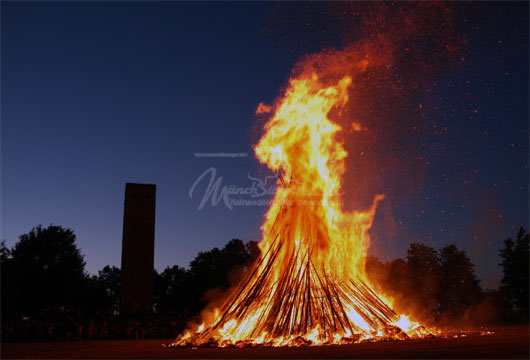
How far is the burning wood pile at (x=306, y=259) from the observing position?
1012 cm

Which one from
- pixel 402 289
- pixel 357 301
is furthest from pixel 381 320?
pixel 402 289

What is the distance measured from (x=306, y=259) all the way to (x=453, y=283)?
27.5 meters

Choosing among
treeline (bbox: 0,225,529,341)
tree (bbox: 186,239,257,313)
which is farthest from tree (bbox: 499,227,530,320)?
tree (bbox: 186,239,257,313)

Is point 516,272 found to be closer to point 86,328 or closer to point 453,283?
point 453,283

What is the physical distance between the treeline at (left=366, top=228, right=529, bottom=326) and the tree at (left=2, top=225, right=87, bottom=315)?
1835 cm

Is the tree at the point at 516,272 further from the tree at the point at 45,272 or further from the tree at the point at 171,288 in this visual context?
the tree at the point at 45,272

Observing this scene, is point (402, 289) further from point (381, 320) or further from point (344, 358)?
point (344, 358)

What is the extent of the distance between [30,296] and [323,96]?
813 inches

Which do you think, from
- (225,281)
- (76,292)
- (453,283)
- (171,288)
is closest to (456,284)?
(453,283)

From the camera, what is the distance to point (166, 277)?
40.8 m

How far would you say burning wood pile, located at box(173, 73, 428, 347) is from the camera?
398 inches

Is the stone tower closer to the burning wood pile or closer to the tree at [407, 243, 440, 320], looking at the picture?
the burning wood pile

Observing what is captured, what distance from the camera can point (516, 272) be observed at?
34688 millimetres

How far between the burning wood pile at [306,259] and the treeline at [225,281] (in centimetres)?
1137
